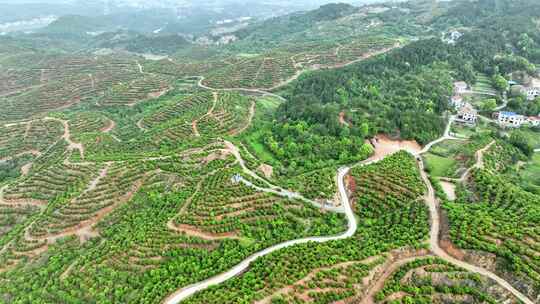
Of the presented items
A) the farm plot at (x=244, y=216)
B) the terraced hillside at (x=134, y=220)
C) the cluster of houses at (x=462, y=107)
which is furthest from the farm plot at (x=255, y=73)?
the farm plot at (x=244, y=216)

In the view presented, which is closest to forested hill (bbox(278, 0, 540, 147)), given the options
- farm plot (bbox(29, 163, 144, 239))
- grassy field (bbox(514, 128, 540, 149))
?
grassy field (bbox(514, 128, 540, 149))

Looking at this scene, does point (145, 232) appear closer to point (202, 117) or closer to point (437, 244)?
point (437, 244)

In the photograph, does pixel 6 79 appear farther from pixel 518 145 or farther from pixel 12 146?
pixel 518 145

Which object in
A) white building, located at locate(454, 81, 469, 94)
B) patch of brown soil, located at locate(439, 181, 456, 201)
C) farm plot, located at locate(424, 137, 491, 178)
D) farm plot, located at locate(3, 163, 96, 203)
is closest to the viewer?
patch of brown soil, located at locate(439, 181, 456, 201)

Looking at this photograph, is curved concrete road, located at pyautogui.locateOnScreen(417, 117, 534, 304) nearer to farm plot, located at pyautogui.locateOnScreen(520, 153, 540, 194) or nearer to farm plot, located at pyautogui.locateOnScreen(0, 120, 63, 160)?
farm plot, located at pyautogui.locateOnScreen(520, 153, 540, 194)

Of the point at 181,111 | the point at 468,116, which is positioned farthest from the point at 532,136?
the point at 181,111

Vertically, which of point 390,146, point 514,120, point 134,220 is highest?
point 514,120

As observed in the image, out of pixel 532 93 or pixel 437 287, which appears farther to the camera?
pixel 532 93

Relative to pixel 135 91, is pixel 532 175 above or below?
below
